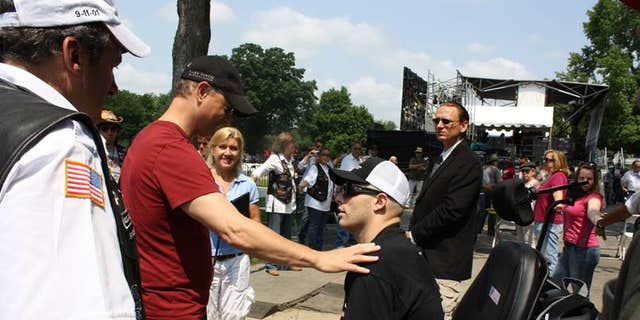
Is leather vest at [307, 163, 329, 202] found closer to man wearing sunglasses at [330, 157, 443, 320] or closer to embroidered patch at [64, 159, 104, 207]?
man wearing sunglasses at [330, 157, 443, 320]

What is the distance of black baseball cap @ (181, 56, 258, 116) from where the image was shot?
101 inches

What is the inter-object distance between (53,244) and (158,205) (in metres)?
1.33

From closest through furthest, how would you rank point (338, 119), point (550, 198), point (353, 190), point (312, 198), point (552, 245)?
1. point (353, 190)
2. point (552, 245)
3. point (550, 198)
4. point (312, 198)
5. point (338, 119)

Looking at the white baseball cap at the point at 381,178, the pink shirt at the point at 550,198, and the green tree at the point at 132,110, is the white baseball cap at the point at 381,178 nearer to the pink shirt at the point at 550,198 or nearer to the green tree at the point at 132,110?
the pink shirt at the point at 550,198

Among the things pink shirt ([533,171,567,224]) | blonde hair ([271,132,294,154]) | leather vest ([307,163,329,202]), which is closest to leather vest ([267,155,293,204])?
blonde hair ([271,132,294,154])

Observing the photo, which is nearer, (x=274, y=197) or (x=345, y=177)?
(x=345, y=177)

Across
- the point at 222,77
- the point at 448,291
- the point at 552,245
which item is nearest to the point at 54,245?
the point at 222,77

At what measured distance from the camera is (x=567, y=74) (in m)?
43.0

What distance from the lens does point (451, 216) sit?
13.6 ft

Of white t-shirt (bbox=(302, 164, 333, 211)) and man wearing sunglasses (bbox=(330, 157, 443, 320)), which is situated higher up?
man wearing sunglasses (bbox=(330, 157, 443, 320))

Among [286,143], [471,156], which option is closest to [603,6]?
[286,143]

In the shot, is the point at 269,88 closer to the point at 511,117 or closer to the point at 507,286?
the point at 511,117

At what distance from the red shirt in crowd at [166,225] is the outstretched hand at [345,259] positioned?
502 mm

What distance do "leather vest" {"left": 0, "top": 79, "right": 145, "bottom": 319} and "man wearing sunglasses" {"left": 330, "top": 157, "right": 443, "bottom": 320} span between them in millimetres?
1098
